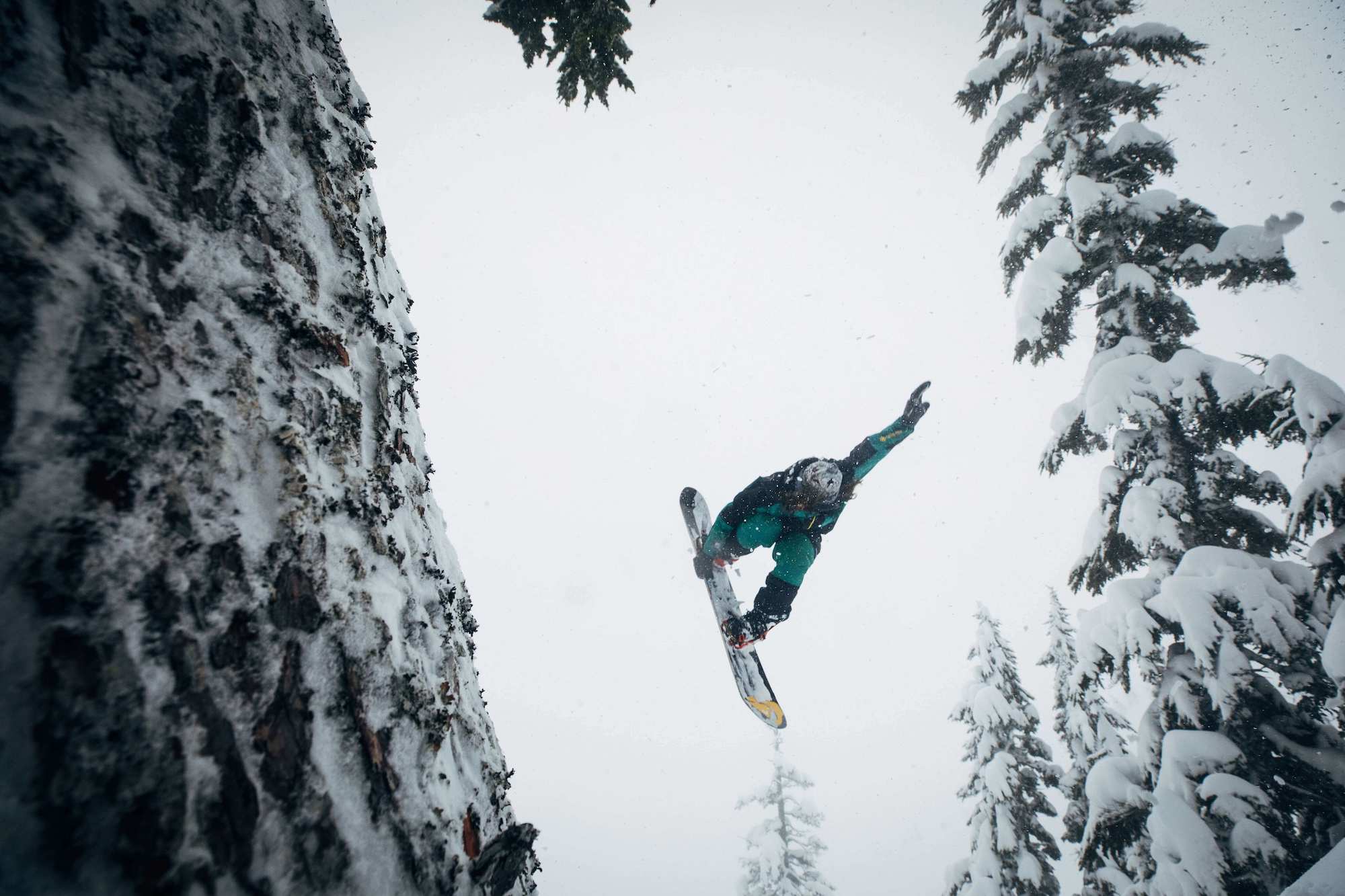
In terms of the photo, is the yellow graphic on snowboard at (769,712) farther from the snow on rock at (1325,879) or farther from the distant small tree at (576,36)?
the distant small tree at (576,36)

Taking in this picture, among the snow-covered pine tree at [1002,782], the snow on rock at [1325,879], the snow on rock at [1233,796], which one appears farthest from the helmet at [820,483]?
the snow-covered pine tree at [1002,782]

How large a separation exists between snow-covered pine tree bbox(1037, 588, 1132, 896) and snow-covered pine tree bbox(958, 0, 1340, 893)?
203 centimetres

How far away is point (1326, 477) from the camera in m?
4.00

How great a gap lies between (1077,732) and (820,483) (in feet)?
31.3

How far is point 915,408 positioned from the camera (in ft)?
22.4

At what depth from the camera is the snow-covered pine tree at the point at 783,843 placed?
49.7 ft

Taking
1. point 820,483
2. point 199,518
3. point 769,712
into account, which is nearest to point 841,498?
point 820,483

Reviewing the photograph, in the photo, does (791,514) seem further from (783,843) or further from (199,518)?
(783,843)

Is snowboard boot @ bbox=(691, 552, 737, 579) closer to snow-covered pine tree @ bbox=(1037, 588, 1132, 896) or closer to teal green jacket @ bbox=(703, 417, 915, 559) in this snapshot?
teal green jacket @ bbox=(703, 417, 915, 559)

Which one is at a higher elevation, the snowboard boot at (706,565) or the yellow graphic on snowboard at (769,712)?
the snowboard boot at (706,565)

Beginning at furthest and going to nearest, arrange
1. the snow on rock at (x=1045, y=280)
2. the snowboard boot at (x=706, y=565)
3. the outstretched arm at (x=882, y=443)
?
the snowboard boot at (x=706, y=565)
the outstretched arm at (x=882, y=443)
the snow on rock at (x=1045, y=280)

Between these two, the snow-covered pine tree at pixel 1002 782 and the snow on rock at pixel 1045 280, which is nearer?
the snow on rock at pixel 1045 280

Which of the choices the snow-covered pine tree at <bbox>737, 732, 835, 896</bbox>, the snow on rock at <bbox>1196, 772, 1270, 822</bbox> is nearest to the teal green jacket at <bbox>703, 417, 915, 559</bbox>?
the snow on rock at <bbox>1196, 772, 1270, 822</bbox>

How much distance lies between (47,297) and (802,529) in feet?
20.6
